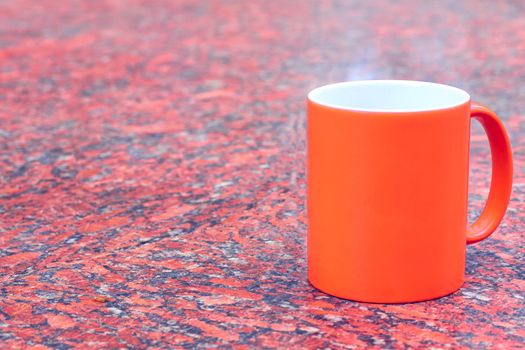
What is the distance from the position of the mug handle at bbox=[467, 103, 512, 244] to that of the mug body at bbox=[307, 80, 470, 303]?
0.14ft

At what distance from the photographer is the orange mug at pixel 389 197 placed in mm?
780

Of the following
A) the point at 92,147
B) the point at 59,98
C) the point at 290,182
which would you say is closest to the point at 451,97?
the point at 290,182

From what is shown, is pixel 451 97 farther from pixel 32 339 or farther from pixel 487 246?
pixel 32 339

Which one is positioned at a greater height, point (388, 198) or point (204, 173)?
point (388, 198)

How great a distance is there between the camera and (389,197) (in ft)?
2.59

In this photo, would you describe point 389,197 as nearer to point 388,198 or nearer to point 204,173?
point 388,198

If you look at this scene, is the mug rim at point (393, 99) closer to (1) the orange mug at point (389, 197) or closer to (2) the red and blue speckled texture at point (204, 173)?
(1) the orange mug at point (389, 197)

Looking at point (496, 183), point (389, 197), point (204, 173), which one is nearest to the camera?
point (389, 197)

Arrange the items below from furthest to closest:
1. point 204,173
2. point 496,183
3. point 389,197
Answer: point 204,173 → point 496,183 → point 389,197

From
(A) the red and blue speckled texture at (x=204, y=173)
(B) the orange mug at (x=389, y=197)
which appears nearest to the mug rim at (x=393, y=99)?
(B) the orange mug at (x=389, y=197)

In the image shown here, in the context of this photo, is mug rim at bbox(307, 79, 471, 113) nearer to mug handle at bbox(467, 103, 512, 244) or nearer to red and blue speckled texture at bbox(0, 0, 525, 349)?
mug handle at bbox(467, 103, 512, 244)

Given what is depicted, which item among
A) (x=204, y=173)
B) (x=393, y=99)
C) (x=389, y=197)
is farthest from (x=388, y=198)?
(x=204, y=173)

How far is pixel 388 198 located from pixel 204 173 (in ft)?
1.80

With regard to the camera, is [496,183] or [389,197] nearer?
[389,197]
